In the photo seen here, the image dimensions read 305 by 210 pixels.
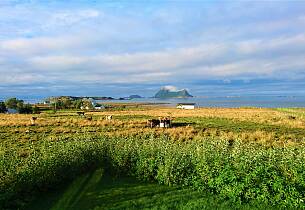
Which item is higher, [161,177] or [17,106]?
[17,106]

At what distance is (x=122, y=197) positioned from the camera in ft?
37.0

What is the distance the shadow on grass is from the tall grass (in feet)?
1.14

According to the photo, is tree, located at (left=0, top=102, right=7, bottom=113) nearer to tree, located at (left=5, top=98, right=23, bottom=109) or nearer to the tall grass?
tree, located at (left=5, top=98, right=23, bottom=109)

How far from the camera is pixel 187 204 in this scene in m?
10.4

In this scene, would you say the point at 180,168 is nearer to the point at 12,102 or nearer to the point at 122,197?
the point at 122,197

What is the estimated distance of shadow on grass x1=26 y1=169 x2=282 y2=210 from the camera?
10.4 metres

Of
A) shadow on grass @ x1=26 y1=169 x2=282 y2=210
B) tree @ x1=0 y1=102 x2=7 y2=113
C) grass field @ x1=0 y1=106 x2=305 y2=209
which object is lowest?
shadow on grass @ x1=26 y1=169 x2=282 y2=210

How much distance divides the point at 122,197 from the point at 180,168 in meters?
2.18

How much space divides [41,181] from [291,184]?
7238 millimetres

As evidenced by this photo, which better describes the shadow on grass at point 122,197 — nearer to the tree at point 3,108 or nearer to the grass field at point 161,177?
the grass field at point 161,177

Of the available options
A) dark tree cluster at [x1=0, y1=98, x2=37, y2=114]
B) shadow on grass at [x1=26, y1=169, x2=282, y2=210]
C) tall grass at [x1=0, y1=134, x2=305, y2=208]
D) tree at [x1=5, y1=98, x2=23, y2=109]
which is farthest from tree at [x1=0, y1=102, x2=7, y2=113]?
shadow on grass at [x1=26, y1=169, x2=282, y2=210]

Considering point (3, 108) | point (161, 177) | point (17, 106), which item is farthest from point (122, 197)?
point (3, 108)

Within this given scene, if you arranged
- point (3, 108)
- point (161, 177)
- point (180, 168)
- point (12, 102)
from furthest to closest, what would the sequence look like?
point (12, 102)
point (3, 108)
point (161, 177)
point (180, 168)

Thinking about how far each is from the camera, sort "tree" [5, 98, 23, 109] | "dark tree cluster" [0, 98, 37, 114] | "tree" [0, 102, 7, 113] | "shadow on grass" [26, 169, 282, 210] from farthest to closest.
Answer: "tree" [5, 98, 23, 109] → "tree" [0, 102, 7, 113] → "dark tree cluster" [0, 98, 37, 114] → "shadow on grass" [26, 169, 282, 210]
